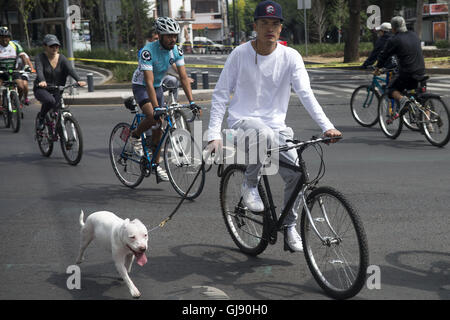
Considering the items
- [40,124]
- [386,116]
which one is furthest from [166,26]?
[386,116]

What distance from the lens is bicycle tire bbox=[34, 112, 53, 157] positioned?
10.1 meters

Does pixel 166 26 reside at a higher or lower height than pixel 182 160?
higher

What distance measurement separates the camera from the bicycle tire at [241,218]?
16.6 feet

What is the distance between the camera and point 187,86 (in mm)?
8055

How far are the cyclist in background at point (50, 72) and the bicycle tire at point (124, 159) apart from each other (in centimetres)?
190

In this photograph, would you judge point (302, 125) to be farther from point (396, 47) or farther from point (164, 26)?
point (164, 26)

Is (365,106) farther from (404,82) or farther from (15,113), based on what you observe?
(15,113)

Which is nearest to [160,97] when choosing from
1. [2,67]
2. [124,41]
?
[2,67]

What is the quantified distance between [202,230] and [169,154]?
1.57 meters

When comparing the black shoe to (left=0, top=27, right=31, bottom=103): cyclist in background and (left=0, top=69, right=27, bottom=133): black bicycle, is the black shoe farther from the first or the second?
(left=0, top=27, right=31, bottom=103): cyclist in background

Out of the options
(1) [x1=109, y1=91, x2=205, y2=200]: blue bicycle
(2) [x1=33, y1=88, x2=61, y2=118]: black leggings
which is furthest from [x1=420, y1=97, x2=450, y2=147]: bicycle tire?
(2) [x1=33, y1=88, x2=61, y2=118]: black leggings

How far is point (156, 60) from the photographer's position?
25.9ft

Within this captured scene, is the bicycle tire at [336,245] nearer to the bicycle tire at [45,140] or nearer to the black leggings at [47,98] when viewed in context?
the black leggings at [47,98]

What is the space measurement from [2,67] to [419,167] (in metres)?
8.93
